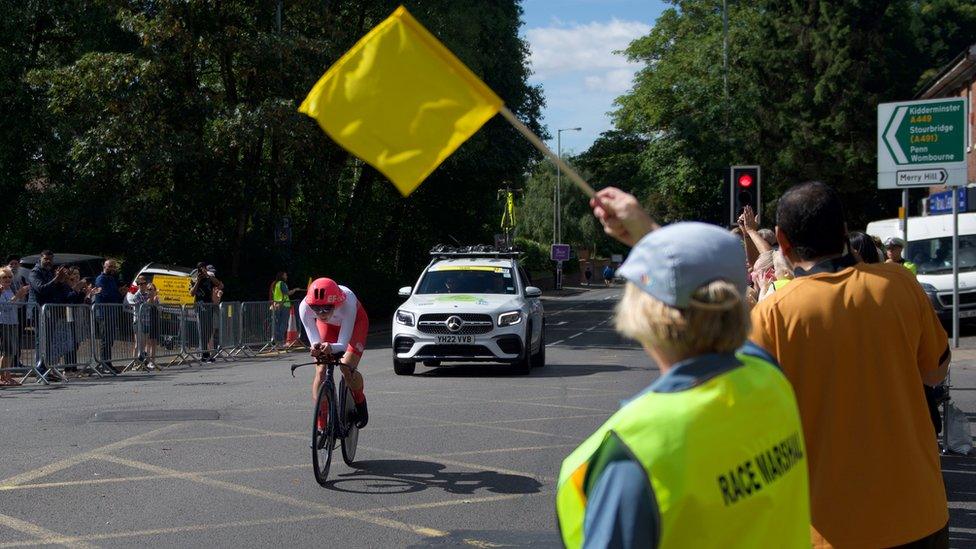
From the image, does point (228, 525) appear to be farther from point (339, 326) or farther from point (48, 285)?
point (48, 285)

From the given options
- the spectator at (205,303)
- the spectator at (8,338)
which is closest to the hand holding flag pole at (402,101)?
the spectator at (8,338)

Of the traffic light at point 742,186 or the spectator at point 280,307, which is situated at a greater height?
the traffic light at point 742,186

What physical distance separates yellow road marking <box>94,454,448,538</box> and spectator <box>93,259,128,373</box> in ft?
30.8

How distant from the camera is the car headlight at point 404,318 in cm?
1722

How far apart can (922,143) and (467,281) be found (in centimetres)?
751

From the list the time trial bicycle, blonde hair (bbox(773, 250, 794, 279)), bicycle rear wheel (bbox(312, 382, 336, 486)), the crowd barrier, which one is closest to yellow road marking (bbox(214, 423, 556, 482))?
the time trial bicycle

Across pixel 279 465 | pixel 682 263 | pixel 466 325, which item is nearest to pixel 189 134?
pixel 466 325

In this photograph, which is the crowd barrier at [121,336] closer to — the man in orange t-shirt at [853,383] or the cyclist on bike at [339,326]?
the cyclist on bike at [339,326]

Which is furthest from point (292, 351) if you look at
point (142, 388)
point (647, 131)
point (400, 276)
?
point (647, 131)

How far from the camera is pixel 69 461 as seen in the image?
31.0ft

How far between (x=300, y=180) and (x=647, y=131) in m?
38.2

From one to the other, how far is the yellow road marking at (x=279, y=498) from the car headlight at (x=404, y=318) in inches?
308

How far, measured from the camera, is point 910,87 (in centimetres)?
5222

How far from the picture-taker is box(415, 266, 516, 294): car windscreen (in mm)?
18391
